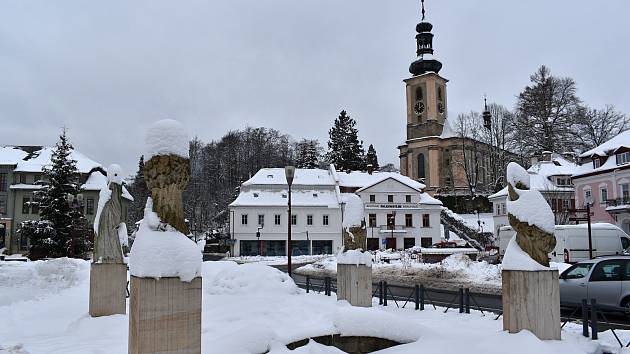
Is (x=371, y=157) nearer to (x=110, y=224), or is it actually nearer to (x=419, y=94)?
(x=419, y=94)

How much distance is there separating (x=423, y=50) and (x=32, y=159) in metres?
61.3

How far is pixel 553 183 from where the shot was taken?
54344 mm


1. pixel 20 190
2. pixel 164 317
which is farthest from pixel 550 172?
pixel 20 190

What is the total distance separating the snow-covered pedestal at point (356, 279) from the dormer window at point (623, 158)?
34424 millimetres

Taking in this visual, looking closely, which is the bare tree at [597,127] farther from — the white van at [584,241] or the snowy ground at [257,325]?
the snowy ground at [257,325]

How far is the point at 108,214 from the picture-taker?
12969 mm

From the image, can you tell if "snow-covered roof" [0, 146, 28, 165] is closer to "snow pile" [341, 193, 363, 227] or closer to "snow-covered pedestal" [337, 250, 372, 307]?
"snow pile" [341, 193, 363, 227]

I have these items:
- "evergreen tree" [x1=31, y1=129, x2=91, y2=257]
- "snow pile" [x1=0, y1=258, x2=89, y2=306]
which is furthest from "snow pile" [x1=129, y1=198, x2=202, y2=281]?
"evergreen tree" [x1=31, y1=129, x2=91, y2=257]

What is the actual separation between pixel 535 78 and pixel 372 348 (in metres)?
65.7

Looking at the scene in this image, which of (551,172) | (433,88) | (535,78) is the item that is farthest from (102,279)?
(433,88)

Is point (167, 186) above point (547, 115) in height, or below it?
below

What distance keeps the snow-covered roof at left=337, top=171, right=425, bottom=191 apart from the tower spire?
1047 inches

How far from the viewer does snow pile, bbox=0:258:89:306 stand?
1734 centimetres

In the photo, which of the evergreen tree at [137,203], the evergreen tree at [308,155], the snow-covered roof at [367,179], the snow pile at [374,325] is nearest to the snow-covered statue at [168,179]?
the snow pile at [374,325]
